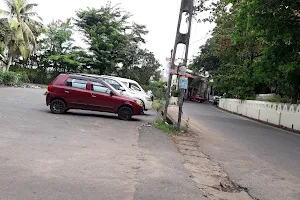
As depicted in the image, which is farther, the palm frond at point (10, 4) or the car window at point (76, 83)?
the palm frond at point (10, 4)

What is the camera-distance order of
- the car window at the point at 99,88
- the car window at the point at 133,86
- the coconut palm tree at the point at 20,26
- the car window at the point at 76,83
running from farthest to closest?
the coconut palm tree at the point at 20,26 → the car window at the point at 133,86 → the car window at the point at 99,88 → the car window at the point at 76,83

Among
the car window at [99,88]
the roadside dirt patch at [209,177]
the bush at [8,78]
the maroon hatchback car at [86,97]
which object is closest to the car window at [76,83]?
the maroon hatchback car at [86,97]

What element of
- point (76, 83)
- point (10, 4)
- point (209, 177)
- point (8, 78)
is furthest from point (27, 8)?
point (209, 177)

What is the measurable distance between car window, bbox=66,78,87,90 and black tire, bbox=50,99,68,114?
79cm

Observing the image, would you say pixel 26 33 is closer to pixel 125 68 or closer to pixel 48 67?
pixel 48 67

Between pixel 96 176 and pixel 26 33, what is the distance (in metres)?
36.0

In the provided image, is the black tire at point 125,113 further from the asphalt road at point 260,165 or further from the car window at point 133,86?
the car window at point 133,86

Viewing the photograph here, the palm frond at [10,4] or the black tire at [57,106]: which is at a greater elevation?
the palm frond at [10,4]

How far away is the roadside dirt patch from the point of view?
542cm

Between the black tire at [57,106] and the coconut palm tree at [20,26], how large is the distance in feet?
76.9

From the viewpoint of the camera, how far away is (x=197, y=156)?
847 cm

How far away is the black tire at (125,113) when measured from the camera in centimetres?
1404

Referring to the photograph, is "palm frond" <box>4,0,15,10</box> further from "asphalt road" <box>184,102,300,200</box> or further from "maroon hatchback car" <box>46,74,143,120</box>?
"asphalt road" <box>184,102,300,200</box>

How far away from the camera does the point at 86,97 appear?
13.7 m
